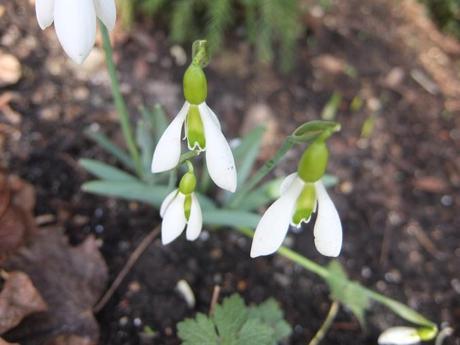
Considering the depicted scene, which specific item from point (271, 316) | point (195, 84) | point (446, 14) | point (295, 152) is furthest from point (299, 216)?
point (446, 14)

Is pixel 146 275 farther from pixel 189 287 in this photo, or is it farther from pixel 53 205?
pixel 53 205

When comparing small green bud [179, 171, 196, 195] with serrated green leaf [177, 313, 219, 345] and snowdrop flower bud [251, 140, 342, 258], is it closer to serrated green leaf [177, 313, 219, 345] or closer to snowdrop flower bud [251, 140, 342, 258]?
snowdrop flower bud [251, 140, 342, 258]

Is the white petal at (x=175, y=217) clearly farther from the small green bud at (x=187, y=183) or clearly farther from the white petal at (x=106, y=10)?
the white petal at (x=106, y=10)

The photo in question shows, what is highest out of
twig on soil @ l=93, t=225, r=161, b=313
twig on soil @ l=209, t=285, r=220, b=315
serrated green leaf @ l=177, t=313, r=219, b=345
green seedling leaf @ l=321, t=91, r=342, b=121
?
serrated green leaf @ l=177, t=313, r=219, b=345

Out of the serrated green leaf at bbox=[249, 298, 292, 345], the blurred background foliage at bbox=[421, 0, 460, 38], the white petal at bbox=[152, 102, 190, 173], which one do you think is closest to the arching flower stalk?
the white petal at bbox=[152, 102, 190, 173]

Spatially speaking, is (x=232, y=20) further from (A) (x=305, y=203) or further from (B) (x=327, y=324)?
(A) (x=305, y=203)
